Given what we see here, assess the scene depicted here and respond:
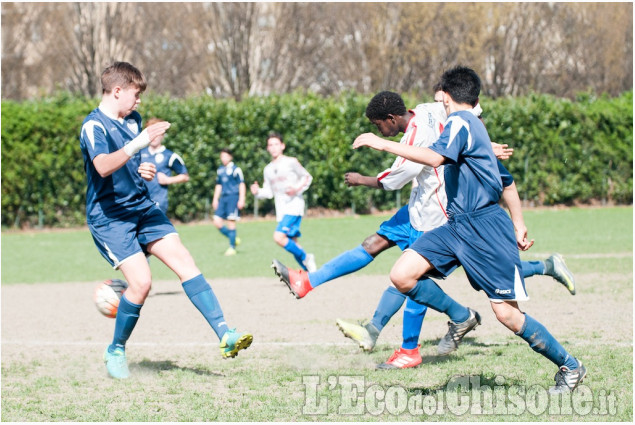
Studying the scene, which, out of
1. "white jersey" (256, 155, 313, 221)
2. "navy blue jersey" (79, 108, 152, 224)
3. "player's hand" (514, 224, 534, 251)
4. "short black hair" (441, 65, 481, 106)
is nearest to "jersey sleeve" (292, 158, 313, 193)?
"white jersey" (256, 155, 313, 221)

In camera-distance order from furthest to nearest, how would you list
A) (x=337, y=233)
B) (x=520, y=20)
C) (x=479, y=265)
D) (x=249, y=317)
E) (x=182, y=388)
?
(x=520, y=20) < (x=337, y=233) < (x=249, y=317) < (x=182, y=388) < (x=479, y=265)

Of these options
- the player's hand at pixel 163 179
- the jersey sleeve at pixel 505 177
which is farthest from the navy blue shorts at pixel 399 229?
the player's hand at pixel 163 179

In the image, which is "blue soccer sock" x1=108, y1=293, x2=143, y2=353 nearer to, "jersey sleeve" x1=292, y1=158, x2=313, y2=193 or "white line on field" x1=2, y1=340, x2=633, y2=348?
"white line on field" x1=2, y1=340, x2=633, y2=348

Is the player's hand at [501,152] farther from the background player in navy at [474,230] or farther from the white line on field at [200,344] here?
the white line on field at [200,344]

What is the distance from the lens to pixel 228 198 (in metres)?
16.2

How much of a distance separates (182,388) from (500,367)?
7.32ft

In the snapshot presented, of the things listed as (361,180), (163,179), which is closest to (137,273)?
(361,180)

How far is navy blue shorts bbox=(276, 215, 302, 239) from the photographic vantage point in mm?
11750

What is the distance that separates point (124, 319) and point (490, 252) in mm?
2689

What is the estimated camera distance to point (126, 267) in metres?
6.11

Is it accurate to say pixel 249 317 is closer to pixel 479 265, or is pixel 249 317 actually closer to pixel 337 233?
pixel 479 265

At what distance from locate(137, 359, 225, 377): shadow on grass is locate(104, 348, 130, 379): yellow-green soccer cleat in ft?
0.93

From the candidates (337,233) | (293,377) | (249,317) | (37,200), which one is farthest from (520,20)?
(293,377)

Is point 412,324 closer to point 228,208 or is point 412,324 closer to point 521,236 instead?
point 521,236
